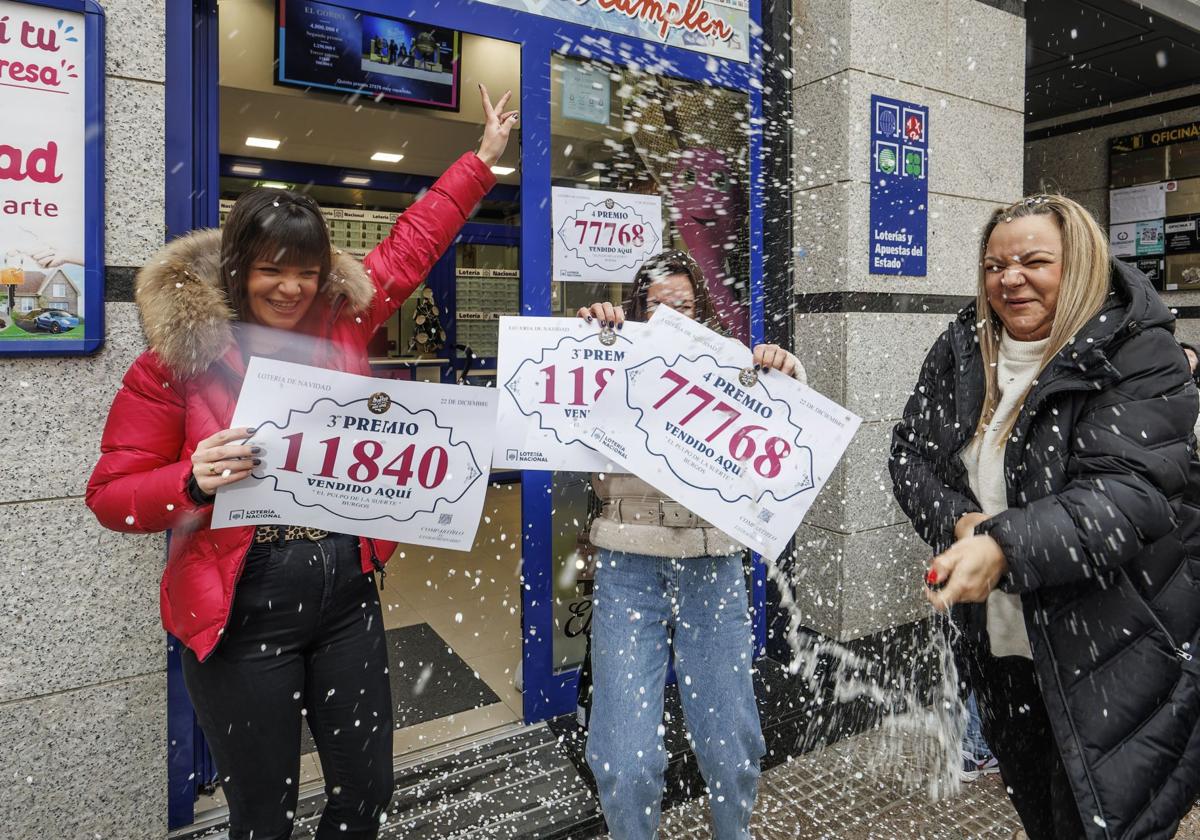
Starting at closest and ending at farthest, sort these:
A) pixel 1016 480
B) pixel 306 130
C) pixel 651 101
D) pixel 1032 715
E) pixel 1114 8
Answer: pixel 1016 480 < pixel 1032 715 < pixel 651 101 < pixel 1114 8 < pixel 306 130

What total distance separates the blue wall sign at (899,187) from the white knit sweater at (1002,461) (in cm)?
217

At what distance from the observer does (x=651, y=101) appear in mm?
3832

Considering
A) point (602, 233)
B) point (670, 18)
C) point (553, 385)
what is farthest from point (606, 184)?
point (553, 385)

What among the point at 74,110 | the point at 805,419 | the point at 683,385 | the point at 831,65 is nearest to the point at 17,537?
the point at 74,110

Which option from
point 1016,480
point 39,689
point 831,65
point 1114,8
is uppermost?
point 1114,8

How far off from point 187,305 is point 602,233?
2185 millimetres

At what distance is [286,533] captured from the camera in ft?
6.17

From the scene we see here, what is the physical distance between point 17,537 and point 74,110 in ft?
4.16

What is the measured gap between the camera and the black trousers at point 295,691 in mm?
1810

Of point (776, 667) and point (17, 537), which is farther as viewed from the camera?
point (776, 667)

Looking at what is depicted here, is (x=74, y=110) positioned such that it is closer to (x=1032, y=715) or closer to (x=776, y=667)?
→ (x=1032, y=715)

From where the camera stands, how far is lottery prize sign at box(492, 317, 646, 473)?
7.20ft

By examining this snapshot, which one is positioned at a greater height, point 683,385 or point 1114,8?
point 1114,8

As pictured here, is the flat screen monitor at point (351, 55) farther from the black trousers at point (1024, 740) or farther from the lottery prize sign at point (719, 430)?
the black trousers at point (1024, 740)
